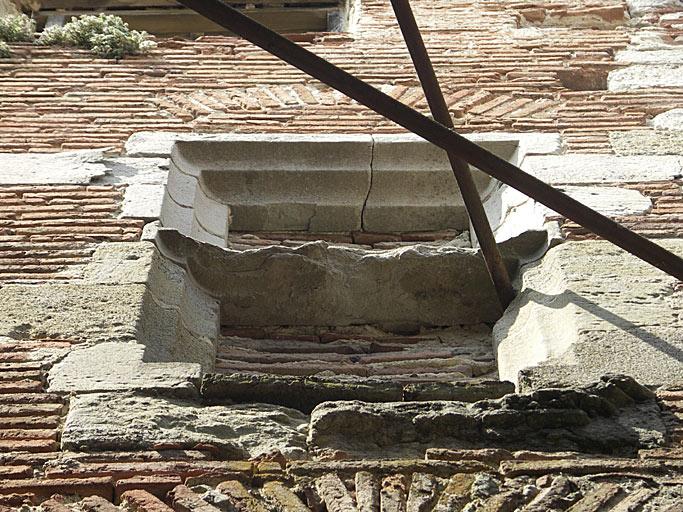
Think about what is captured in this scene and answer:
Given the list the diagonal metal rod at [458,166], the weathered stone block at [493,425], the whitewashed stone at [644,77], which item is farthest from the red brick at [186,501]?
the whitewashed stone at [644,77]

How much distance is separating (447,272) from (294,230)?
3.09 feet

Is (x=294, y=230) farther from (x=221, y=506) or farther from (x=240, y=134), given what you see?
(x=221, y=506)

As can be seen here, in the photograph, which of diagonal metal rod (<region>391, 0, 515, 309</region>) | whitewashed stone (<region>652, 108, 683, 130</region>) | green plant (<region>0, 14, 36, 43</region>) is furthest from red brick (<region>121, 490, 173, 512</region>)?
green plant (<region>0, 14, 36, 43</region>)

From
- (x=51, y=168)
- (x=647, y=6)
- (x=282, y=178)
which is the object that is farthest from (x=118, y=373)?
(x=647, y=6)

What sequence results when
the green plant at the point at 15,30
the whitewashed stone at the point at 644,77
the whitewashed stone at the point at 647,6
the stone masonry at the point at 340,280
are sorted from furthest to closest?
the whitewashed stone at the point at 647,6, the green plant at the point at 15,30, the whitewashed stone at the point at 644,77, the stone masonry at the point at 340,280

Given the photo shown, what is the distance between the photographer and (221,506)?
3.21 m

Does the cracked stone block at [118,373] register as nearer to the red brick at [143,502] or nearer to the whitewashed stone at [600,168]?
the red brick at [143,502]

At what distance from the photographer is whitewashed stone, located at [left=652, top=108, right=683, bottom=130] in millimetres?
5766

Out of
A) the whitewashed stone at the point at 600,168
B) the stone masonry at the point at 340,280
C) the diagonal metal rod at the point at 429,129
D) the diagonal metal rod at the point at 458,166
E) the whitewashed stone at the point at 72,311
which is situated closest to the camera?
the stone masonry at the point at 340,280

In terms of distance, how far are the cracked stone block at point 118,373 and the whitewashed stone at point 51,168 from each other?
1425mm

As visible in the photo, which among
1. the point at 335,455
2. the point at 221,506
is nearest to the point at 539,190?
the point at 335,455

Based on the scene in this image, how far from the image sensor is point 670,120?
582 cm

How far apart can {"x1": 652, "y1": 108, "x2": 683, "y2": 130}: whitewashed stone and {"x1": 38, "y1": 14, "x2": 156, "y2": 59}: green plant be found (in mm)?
2728

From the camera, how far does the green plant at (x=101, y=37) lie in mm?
6742
